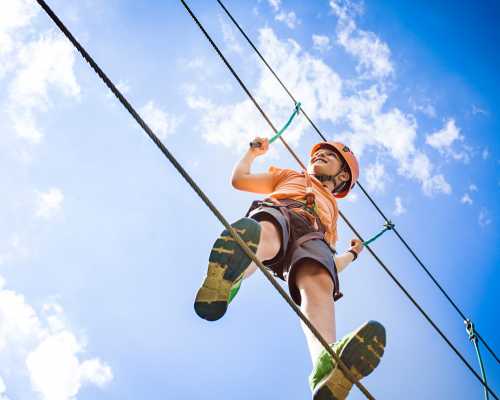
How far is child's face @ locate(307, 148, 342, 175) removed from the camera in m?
2.87

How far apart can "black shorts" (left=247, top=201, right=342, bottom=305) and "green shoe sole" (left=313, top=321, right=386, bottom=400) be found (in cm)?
54

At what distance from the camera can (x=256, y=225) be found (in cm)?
170

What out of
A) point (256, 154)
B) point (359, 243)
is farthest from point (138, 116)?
point (359, 243)

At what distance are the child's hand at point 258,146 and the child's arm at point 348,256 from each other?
893 millimetres

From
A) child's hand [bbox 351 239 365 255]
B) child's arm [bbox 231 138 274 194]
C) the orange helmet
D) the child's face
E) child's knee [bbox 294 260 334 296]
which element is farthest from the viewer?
child's hand [bbox 351 239 365 255]

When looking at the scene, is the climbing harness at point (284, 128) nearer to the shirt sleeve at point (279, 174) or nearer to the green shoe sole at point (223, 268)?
the shirt sleeve at point (279, 174)

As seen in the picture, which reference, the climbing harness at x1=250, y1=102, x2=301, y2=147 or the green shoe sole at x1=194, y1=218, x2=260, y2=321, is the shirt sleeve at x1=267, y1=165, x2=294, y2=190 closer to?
Answer: the climbing harness at x1=250, y1=102, x2=301, y2=147

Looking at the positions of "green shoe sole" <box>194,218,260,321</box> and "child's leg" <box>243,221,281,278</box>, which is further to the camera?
"child's leg" <box>243,221,281,278</box>

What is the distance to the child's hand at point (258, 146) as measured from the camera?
2617 millimetres

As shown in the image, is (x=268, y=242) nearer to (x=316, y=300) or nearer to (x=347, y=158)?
(x=316, y=300)

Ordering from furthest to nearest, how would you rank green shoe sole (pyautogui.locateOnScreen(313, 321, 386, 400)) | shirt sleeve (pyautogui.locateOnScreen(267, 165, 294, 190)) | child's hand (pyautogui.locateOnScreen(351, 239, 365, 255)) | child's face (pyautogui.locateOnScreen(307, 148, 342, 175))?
child's hand (pyautogui.locateOnScreen(351, 239, 365, 255)) < child's face (pyautogui.locateOnScreen(307, 148, 342, 175)) < shirt sleeve (pyautogui.locateOnScreen(267, 165, 294, 190)) < green shoe sole (pyautogui.locateOnScreen(313, 321, 386, 400))

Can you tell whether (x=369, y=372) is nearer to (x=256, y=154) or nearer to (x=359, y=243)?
(x=256, y=154)

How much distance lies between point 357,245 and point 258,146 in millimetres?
1068

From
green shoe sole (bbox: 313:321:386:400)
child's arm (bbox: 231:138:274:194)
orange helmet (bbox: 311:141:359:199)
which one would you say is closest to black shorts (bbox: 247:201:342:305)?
child's arm (bbox: 231:138:274:194)
